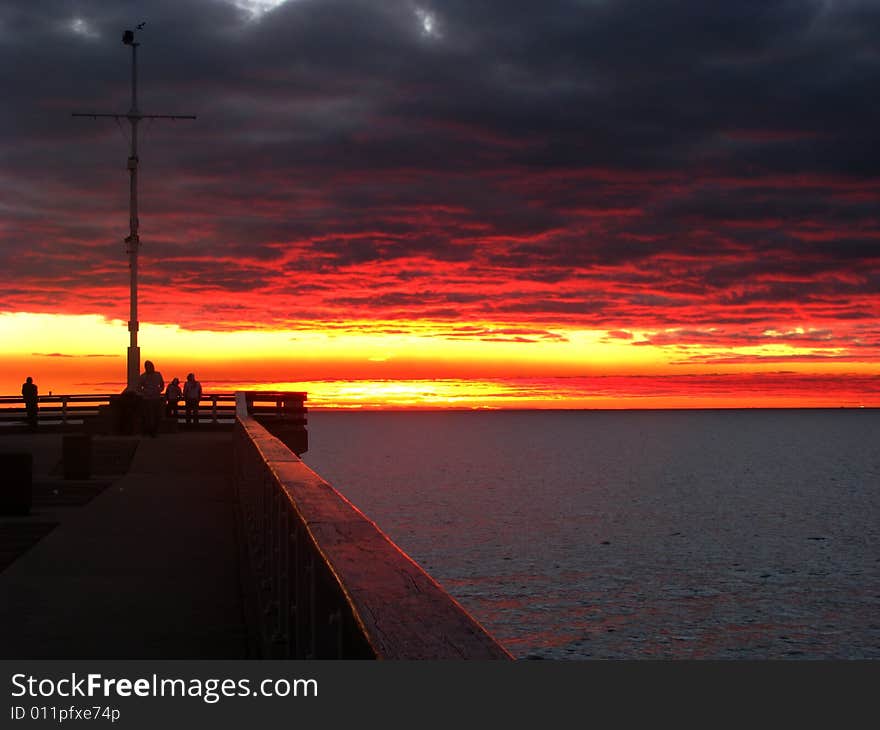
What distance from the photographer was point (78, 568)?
11.1 m

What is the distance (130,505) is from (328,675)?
46.2ft

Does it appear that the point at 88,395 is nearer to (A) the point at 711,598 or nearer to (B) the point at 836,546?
(A) the point at 711,598

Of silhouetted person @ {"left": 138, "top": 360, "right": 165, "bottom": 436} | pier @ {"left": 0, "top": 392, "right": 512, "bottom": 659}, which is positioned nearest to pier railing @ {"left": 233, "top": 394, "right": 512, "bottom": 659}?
pier @ {"left": 0, "top": 392, "right": 512, "bottom": 659}

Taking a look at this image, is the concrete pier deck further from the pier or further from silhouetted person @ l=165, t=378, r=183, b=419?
silhouetted person @ l=165, t=378, r=183, b=419

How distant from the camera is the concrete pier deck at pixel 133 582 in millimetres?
8016

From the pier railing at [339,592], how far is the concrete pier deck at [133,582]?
62 cm

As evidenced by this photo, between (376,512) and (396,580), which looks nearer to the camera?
(396,580)

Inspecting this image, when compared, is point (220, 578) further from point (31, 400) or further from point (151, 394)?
point (31, 400)

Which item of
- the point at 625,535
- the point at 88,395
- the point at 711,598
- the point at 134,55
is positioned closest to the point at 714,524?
the point at 625,535

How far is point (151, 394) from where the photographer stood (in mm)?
32000

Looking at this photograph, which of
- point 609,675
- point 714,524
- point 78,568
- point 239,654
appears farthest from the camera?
point 714,524

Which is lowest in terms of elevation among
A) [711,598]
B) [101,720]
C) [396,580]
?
[711,598]

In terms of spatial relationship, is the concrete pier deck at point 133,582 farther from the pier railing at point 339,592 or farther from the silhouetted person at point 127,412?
the silhouetted person at point 127,412

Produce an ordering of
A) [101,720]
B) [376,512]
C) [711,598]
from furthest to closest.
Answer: [376,512] < [711,598] < [101,720]
